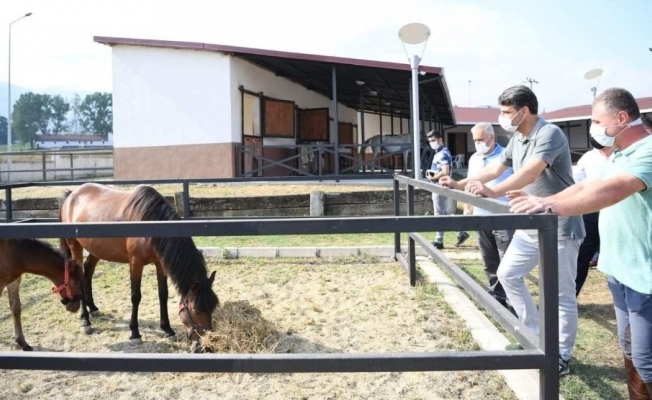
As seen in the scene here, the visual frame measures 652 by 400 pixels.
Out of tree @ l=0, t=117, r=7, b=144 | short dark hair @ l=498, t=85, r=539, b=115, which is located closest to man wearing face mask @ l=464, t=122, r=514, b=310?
short dark hair @ l=498, t=85, r=539, b=115

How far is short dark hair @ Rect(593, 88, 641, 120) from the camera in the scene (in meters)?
2.12

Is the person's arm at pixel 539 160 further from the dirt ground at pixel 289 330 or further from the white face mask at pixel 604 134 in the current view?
the dirt ground at pixel 289 330

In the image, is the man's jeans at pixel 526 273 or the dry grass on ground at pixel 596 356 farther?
the man's jeans at pixel 526 273

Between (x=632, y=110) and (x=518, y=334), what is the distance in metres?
1.07

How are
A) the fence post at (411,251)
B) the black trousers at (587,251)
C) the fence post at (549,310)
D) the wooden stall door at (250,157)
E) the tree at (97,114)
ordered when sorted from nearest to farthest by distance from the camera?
1. the fence post at (549,310)
2. the black trousers at (587,251)
3. the fence post at (411,251)
4. the wooden stall door at (250,157)
5. the tree at (97,114)

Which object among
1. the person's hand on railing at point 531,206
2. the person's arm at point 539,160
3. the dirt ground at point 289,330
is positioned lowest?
the dirt ground at point 289,330

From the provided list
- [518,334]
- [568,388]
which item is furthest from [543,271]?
[568,388]

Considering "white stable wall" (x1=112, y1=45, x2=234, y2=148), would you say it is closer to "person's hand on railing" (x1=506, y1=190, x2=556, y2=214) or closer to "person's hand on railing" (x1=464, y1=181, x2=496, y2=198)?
"person's hand on railing" (x1=464, y1=181, x2=496, y2=198)

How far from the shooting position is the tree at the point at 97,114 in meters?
104

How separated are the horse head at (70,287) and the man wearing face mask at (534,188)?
9.92ft

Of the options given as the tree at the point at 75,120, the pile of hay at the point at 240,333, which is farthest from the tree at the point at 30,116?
the pile of hay at the point at 240,333

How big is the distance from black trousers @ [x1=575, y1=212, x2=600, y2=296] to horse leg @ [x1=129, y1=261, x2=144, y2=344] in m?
3.64

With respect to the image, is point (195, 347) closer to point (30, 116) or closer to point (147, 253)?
point (147, 253)

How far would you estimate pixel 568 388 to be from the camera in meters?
2.75
